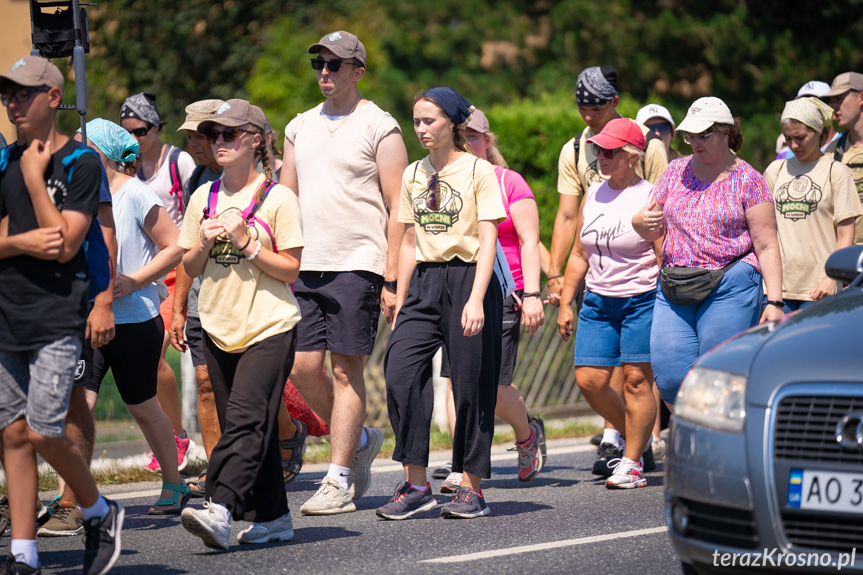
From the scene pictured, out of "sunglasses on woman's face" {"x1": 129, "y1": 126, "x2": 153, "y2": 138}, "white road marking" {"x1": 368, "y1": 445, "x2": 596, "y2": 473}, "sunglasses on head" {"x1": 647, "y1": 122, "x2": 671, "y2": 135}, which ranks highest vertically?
"sunglasses on woman's face" {"x1": 129, "y1": 126, "x2": 153, "y2": 138}

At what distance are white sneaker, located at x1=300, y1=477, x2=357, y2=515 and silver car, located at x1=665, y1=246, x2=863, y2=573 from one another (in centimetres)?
267

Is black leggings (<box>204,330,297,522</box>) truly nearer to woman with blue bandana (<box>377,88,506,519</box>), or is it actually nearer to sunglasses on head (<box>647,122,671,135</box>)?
woman with blue bandana (<box>377,88,506,519</box>)

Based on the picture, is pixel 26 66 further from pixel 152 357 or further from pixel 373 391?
pixel 373 391

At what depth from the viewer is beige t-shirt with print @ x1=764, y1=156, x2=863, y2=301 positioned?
26.3ft

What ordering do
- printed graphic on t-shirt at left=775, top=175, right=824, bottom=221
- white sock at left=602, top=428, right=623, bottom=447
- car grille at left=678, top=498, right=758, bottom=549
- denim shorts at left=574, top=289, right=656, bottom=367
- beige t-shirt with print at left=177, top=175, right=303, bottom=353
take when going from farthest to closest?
white sock at left=602, top=428, right=623, bottom=447, printed graphic on t-shirt at left=775, top=175, right=824, bottom=221, denim shorts at left=574, top=289, right=656, bottom=367, beige t-shirt with print at left=177, top=175, right=303, bottom=353, car grille at left=678, top=498, right=758, bottom=549

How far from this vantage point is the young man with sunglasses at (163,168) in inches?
310

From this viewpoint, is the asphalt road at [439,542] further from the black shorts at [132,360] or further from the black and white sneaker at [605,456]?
the black shorts at [132,360]

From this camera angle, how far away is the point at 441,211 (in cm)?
658

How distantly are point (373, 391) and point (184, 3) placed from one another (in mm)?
20363

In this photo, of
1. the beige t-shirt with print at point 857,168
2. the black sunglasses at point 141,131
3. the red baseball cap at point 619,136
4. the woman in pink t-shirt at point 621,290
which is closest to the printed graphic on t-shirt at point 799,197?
the beige t-shirt with print at point 857,168

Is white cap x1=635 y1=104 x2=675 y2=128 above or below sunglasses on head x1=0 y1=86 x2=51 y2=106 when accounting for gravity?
above

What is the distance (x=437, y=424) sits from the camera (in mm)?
11023

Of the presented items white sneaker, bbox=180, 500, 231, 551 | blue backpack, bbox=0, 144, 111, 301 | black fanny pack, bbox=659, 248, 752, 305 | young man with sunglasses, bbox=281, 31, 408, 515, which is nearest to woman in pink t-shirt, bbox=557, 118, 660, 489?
black fanny pack, bbox=659, 248, 752, 305

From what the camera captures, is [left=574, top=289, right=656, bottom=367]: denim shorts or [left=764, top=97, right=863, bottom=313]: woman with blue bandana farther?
[left=764, top=97, right=863, bottom=313]: woman with blue bandana
